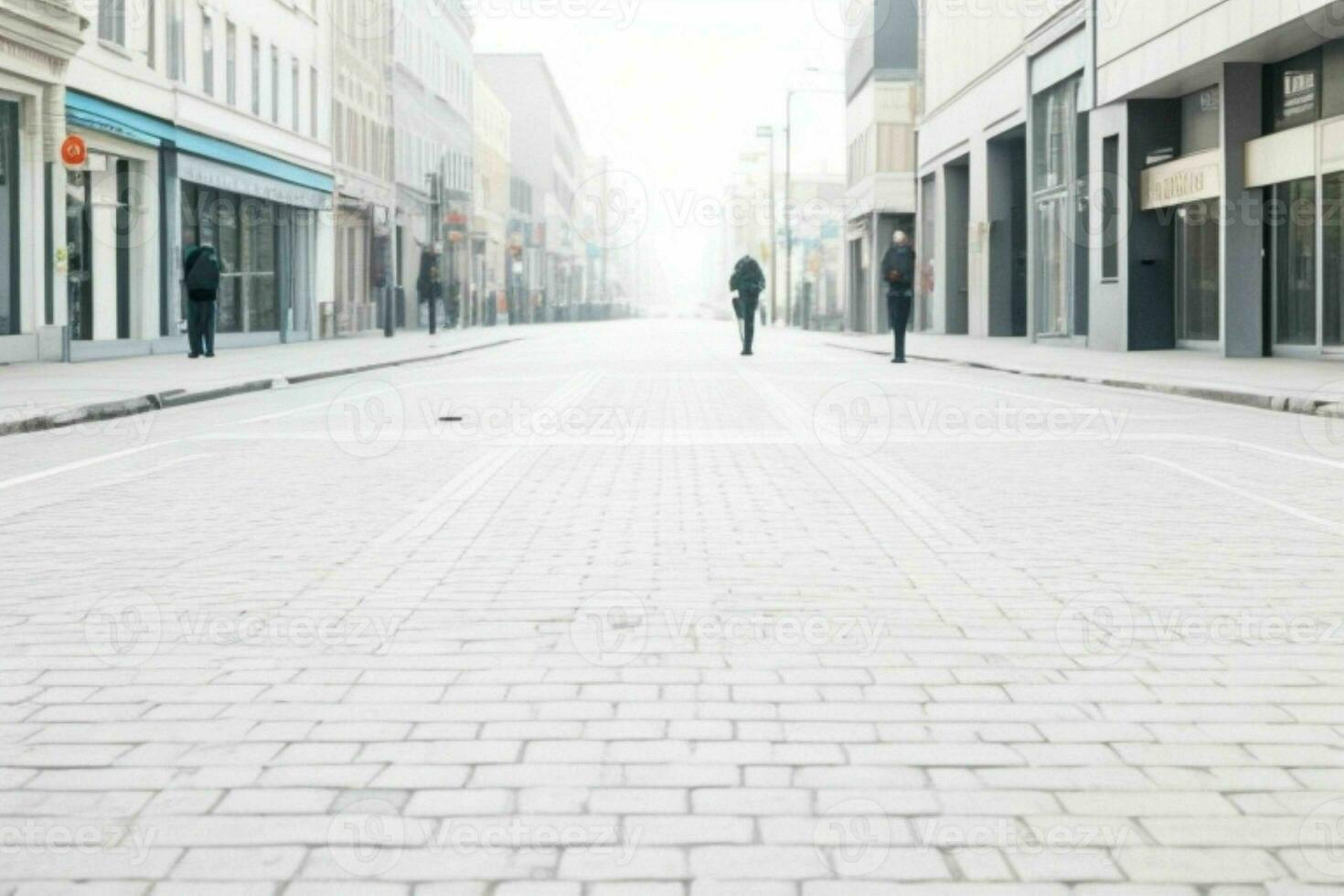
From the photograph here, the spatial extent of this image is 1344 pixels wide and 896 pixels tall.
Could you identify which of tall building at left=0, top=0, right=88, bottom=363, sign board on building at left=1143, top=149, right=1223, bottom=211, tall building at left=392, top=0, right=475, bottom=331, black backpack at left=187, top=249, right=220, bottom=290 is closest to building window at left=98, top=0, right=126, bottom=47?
tall building at left=0, top=0, right=88, bottom=363

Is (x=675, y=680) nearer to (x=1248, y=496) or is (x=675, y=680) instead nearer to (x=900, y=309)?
(x=1248, y=496)

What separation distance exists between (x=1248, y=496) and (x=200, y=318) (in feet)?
77.0

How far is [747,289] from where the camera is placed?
34312 millimetres

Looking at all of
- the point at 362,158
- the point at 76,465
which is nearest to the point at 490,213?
the point at 362,158

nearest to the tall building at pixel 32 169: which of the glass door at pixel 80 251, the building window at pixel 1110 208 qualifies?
the glass door at pixel 80 251

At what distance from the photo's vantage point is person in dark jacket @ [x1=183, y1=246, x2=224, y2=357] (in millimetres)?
29156

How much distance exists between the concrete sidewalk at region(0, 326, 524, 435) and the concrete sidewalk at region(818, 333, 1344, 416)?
10663 mm

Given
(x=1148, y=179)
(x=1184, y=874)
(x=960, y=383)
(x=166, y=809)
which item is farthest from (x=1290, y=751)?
(x=1148, y=179)

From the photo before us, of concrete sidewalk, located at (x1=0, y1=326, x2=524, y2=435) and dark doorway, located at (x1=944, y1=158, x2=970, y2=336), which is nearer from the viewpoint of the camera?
concrete sidewalk, located at (x1=0, y1=326, x2=524, y2=435)

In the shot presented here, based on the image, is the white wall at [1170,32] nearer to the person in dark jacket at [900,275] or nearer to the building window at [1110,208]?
the building window at [1110,208]

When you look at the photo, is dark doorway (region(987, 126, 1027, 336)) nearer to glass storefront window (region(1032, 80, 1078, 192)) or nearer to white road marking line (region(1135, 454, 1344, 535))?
glass storefront window (region(1032, 80, 1078, 192))

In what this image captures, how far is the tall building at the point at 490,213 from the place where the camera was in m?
86.0

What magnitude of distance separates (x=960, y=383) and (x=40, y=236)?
47.2 ft

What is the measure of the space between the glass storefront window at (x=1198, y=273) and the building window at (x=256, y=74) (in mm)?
21318
